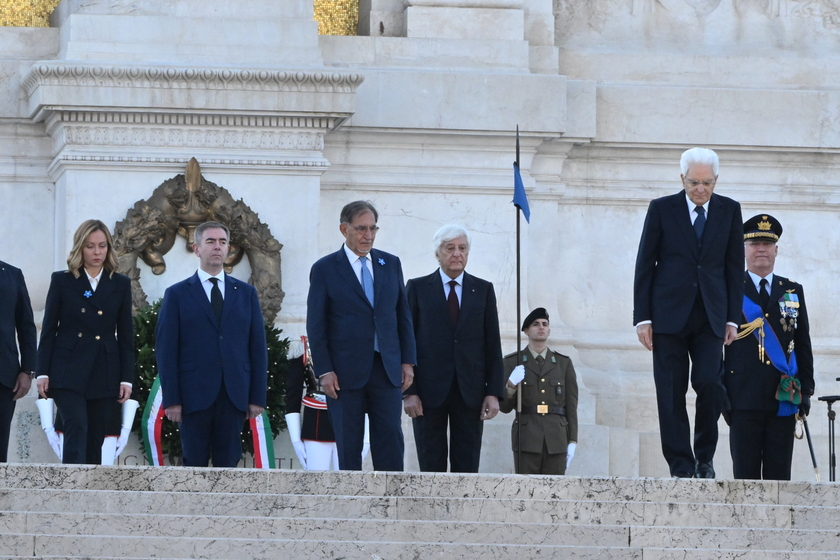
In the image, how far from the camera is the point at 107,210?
13.9 meters

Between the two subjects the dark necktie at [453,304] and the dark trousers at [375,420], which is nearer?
the dark trousers at [375,420]

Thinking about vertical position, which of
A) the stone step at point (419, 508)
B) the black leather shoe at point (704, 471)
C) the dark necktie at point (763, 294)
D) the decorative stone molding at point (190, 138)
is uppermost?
the decorative stone molding at point (190, 138)

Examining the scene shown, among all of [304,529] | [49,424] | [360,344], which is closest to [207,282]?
[360,344]

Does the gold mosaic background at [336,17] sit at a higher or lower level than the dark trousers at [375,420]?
higher

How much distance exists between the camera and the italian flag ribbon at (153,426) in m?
12.7

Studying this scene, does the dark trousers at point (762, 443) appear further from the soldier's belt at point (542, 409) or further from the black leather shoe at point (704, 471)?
the soldier's belt at point (542, 409)

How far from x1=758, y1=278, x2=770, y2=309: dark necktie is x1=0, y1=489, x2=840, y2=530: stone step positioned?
203cm

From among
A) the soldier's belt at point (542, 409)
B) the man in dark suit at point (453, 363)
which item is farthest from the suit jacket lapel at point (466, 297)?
the soldier's belt at point (542, 409)

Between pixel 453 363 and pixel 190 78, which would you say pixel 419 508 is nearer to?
pixel 453 363

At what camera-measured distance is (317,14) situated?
15.5 metres

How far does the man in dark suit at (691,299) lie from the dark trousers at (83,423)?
2.96 m

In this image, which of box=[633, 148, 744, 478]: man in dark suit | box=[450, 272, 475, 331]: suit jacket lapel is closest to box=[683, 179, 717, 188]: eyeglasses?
box=[633, 148, 744, 478]: man in dark suit

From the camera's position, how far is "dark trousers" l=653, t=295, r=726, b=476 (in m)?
9.27

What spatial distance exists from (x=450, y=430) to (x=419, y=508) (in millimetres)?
1962
